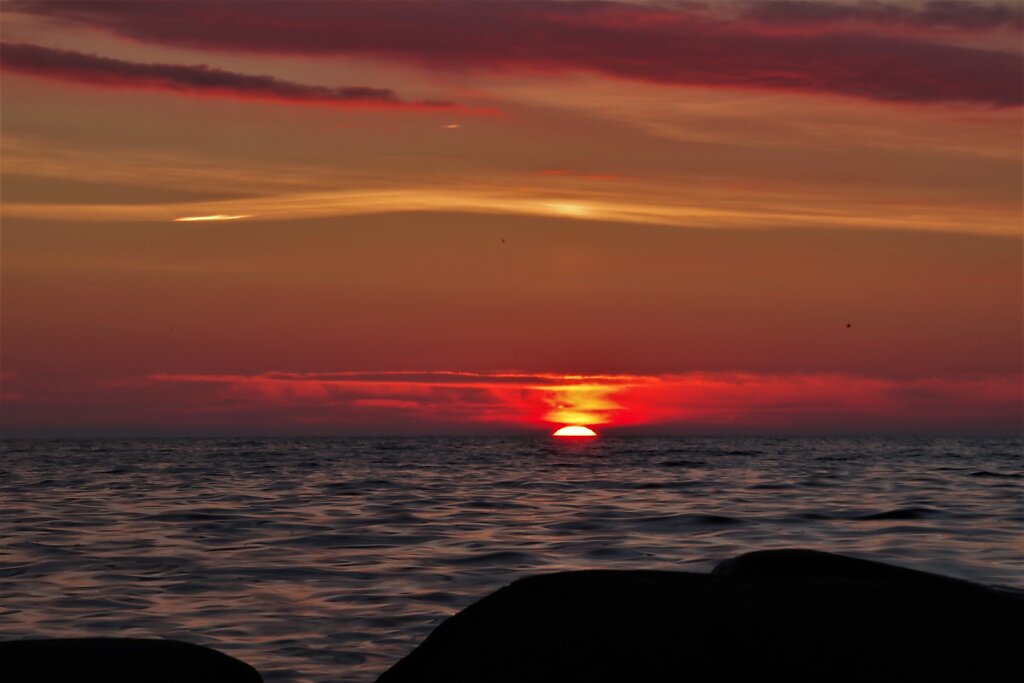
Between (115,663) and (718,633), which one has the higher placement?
(718,633)

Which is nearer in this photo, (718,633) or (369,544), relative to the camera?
(718,633)

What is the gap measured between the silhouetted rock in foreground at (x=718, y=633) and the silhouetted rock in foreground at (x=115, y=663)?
3.20 ft

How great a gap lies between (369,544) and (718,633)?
1124cm

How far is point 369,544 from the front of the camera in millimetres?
16844

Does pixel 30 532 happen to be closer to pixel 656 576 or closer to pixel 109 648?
pixel 109 648

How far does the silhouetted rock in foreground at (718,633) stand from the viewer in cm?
594

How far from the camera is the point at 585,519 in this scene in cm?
2034

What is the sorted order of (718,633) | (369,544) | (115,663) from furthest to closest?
(369,544) → (115,663) → (718,633)

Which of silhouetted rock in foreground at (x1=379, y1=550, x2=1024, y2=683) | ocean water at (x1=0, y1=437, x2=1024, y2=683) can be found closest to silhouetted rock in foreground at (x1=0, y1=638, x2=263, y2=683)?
silhouetted rock in foreground at (x1=379, y1=550, x2=1024, y2=683)

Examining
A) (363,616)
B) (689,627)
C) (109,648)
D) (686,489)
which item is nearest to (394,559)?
(363,616)

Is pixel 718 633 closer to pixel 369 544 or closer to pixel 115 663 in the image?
pixel 115 663

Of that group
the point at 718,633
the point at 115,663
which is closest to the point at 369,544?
the point at 115,663

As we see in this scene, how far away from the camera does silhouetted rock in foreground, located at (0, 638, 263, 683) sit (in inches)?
264

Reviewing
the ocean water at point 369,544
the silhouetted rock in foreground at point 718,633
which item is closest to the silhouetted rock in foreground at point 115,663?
the silhouetted rock in foreground at point 718,633
